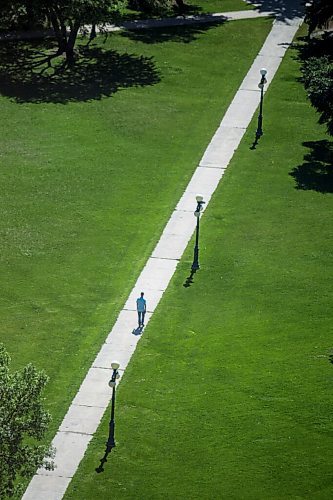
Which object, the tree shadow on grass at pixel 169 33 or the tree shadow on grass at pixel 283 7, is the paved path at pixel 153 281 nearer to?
the tree shadow on grass at pixel 283 7

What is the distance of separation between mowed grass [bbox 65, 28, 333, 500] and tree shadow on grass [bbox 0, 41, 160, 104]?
1204 centimetres

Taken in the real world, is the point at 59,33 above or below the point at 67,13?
below

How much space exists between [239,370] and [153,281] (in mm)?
6969

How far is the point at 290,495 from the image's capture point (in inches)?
1340

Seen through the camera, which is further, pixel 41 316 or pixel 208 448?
pixel 41 316

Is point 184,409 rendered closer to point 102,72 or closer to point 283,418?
point 283,418

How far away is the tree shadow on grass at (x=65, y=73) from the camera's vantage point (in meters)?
60.6

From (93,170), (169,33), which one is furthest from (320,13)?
(93,170)

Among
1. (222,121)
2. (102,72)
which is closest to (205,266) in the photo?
(222,121)

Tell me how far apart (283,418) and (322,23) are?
33046 millimetres

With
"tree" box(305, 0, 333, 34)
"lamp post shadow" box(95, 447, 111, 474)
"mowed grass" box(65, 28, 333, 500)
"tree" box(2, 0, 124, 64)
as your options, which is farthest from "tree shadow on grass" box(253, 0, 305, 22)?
"lamp post shadow" box(95, 447, 111, 474)

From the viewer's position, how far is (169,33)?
69125 millimetres

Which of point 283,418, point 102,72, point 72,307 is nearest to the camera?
point 283,418

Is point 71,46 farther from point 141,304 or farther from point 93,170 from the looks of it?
point 141,304
